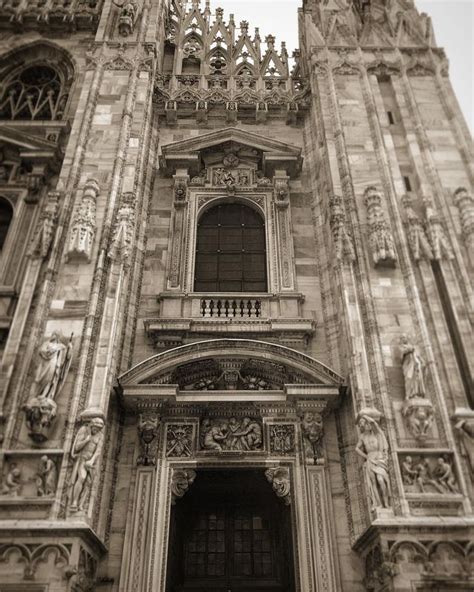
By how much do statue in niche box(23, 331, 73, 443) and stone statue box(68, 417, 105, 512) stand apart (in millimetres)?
654

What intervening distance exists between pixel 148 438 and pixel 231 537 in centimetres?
276

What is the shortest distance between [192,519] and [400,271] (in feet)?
21.6

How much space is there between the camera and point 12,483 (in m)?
9.67

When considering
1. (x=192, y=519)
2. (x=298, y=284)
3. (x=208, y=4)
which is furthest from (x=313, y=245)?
(x=208, y=4)

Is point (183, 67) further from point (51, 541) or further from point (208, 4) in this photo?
point (51, 541)

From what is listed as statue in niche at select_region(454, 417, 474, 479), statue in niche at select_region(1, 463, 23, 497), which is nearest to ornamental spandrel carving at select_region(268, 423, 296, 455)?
statue in niche at select_region(454, 417, 474, 479)

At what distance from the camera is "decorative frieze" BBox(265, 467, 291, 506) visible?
10820mm

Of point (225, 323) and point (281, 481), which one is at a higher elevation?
point (225, 323)

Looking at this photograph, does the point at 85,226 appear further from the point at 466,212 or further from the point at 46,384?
the point at 466,212

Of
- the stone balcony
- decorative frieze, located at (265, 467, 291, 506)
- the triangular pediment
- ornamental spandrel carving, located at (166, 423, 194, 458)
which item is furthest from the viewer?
the triangular pediment

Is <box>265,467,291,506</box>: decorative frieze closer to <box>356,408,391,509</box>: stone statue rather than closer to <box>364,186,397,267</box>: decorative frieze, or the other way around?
<box>356,408,391,509</box>: stone statue

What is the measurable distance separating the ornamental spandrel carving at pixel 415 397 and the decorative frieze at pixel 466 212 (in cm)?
315

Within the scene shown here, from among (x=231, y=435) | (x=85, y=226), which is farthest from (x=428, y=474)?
(x=85, y=226)

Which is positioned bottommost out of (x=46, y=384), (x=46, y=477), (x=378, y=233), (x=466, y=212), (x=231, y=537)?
(x=231, y=537)
